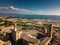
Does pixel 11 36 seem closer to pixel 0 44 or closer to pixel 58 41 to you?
pixel 0 44

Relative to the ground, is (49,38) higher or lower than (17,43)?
higher

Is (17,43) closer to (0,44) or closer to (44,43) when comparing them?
(0,44)

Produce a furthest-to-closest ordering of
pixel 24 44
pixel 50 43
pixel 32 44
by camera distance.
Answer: pixel 24 44
pixel 50 43
pixel 32 44

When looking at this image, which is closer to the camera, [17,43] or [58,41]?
[58,41]

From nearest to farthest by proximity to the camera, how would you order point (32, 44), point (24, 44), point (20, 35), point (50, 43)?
point (32, 44)
point (50, 43)
point (24, 44)
point (20, 35)

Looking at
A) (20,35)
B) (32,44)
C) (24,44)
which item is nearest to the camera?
(32,44)

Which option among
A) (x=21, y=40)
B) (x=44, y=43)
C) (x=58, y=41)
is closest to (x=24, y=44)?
(x=21, y=40)

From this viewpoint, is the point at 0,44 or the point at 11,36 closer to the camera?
the point at 0,44

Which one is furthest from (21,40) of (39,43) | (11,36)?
(39,43)

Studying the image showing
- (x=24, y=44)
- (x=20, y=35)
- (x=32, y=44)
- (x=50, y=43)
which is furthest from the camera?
(x=20, y=35)
